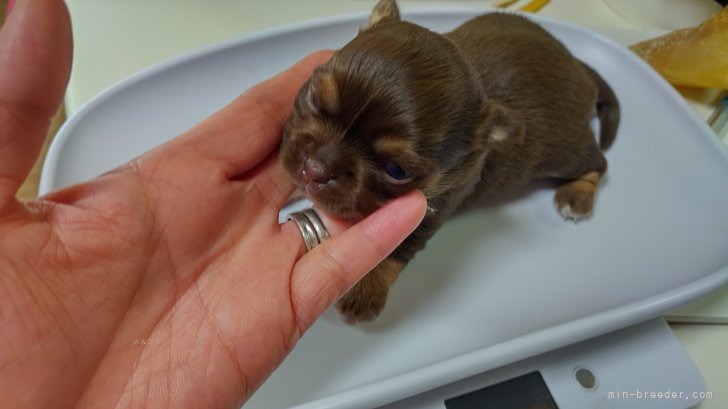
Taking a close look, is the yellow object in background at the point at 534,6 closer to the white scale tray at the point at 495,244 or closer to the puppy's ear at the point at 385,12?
the white scale tray at the point at 495,244

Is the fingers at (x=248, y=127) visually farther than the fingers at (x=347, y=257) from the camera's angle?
Yes

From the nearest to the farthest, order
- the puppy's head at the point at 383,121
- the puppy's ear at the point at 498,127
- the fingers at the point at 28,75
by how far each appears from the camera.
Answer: the fingers at the point at 28,75 < the puppy's head at the point at 383,121 < the puppy's ear at the point at 498,127

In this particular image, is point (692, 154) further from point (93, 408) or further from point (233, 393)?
point (93, 408)

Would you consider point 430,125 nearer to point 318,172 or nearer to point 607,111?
point 318,172

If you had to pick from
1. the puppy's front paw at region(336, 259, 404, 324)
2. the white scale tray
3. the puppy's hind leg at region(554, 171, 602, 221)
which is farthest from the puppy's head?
the puppy's hind leg at region(554, 171, 602, 221)

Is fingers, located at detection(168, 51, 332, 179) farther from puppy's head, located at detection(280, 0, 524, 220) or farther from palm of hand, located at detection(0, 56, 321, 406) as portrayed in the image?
puppy's head, located at detection(280, 0, 524, 220)

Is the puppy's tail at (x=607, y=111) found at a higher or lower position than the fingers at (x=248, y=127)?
lower

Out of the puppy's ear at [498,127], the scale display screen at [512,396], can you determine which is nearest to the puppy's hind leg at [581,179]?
the puppy's ear at [498,127]
